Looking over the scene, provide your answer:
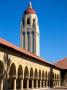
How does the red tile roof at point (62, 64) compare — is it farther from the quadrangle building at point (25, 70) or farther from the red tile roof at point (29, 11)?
the red tile roof at point (29, 11)

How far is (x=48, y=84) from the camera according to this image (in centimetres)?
4925

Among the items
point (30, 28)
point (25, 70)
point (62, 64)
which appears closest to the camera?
point (25, 70)

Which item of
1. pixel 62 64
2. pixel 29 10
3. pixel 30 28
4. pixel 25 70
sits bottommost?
pixel 25 70

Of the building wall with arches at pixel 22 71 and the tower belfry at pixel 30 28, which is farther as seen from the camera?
the tower belfry at pixel 30 28

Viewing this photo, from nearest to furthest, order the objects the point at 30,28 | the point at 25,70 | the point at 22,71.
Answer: the point at 22,71 → the point at 25,70 → the point at 30,28

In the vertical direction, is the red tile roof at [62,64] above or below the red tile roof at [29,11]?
below

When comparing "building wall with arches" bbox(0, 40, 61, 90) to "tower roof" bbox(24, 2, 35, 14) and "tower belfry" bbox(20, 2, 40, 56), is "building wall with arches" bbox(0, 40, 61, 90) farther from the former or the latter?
"tower roof" bbox(24, 2, 35, 14)

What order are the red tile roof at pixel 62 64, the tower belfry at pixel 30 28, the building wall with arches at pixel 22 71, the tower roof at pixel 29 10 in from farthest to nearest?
the tower roof at pixel 29 10 → the tower belfry at pixel 30 28 → the red tile roof at pixel 62 64 → the building wall with arches at pixel 22 71

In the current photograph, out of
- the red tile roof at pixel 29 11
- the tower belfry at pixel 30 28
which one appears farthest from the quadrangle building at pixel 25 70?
the red tile roof at pixel 29 11

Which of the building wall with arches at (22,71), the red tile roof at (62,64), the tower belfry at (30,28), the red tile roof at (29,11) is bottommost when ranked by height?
the building wall with arches at (22,71)

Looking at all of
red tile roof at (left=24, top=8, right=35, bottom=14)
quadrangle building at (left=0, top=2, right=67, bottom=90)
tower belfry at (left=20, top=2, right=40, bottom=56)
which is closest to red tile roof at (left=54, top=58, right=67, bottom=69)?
quadrangle building at (left=0, top=2, right=67, bottom=90)

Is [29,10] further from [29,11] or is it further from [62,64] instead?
[62,64]

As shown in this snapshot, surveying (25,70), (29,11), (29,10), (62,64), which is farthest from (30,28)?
(25,70)

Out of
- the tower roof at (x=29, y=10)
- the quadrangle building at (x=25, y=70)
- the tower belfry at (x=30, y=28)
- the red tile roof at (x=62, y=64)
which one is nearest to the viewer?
the quadrangle building at (x=25, y=70)
